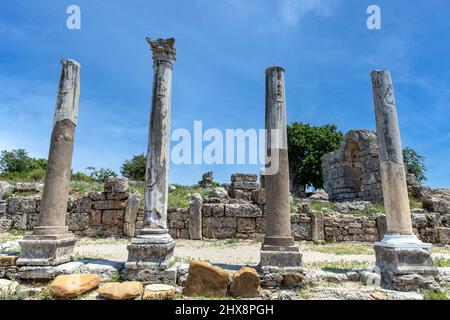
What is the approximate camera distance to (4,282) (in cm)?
515

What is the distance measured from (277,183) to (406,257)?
284cm

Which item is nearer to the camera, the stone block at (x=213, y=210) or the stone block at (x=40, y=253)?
the stone block at (x=40, y=253)

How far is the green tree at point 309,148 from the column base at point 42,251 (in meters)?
31.8

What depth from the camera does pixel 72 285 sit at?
478 centimetres

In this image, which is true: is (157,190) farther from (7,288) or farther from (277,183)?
(7,288)

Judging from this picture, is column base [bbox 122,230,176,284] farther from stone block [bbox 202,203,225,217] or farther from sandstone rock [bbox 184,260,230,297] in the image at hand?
stone block [bbox 202,203,225,217]

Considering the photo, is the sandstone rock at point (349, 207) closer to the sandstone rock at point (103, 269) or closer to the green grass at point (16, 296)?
the sandstone rock at point (103, 269)

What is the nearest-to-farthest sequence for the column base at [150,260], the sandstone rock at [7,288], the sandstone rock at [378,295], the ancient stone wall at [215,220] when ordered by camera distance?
the sandstone rock at [7,288] → the sandstone rock at [378,295] → the column base at [150,260] → the ancient stone wall at [215,220]

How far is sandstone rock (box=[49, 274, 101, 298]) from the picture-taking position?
4695 millimetres

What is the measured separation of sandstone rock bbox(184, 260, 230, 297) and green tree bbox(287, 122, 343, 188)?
31130mm

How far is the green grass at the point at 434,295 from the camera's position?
520 cm

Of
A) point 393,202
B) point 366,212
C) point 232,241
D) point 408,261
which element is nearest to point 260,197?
point 232,241

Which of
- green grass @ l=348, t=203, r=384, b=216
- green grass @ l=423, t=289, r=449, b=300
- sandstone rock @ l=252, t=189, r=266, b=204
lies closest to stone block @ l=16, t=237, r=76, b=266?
green grass @ l=423, t=289, r=449, b=300

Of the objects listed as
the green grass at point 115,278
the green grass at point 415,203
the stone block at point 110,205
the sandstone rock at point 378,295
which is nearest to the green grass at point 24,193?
the stone block at point 110,205
